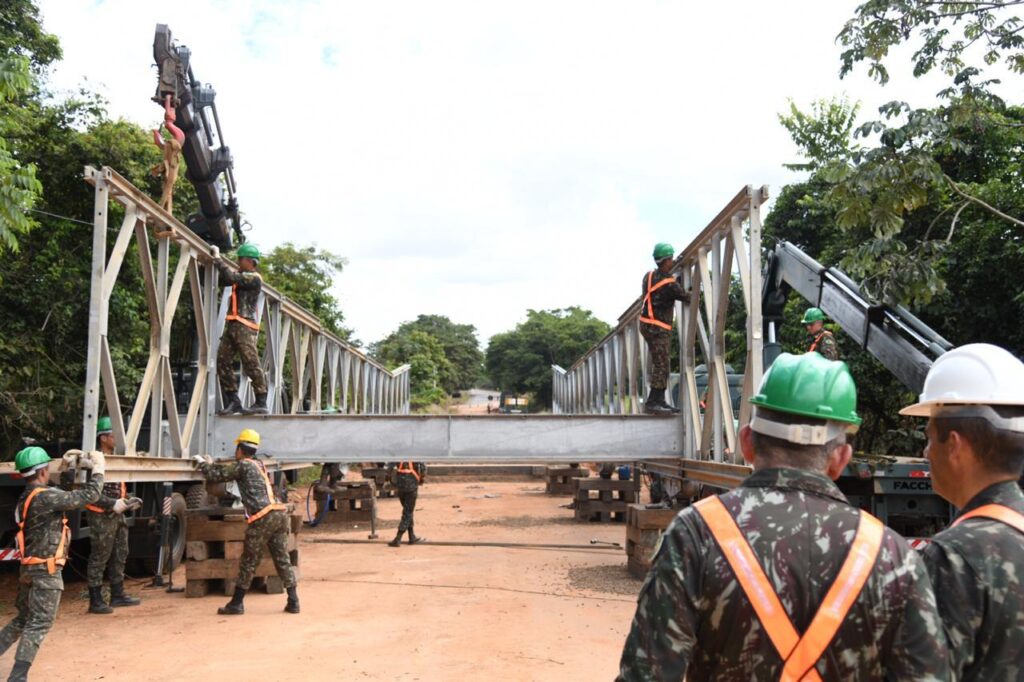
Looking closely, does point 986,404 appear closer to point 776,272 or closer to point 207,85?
point 776,272

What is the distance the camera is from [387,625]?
322 inches

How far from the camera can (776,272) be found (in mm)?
10398

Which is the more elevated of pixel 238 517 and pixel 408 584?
pixel 238 517

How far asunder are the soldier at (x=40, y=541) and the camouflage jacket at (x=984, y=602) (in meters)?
5.97

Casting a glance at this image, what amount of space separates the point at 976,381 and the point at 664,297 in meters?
7.53

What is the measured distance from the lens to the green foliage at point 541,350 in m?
54.3

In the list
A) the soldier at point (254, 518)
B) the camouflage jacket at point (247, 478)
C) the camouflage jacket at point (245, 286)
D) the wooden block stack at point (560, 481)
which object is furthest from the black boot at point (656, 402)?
the wooden block stack at point (560, 481)

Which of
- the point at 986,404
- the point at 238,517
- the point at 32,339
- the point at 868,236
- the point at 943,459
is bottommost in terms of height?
the point at 238,517

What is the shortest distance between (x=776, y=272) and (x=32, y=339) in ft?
34.8

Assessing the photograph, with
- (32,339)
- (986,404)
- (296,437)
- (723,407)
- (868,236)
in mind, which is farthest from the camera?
(868,236)

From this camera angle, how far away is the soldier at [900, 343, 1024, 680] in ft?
6.69

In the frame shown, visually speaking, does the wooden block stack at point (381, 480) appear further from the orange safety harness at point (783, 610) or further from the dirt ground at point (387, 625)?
the orange safety harness at point (783, 610)

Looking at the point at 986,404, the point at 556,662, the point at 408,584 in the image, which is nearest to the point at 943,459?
the point at 986,404

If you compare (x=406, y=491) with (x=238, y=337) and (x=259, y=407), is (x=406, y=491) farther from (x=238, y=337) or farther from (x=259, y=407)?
(x=238, y=337)
